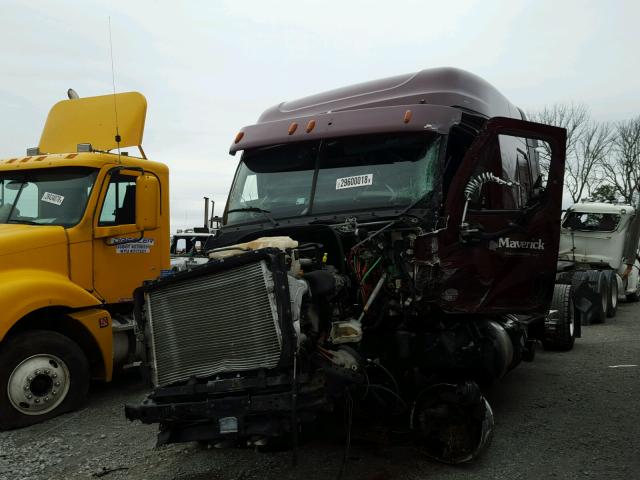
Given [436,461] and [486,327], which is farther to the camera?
[486,327]

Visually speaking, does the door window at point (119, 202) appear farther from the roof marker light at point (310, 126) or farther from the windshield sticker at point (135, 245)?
the roof marker light at point (310, 126)

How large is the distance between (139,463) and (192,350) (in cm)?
134

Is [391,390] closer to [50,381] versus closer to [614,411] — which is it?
[614,411]

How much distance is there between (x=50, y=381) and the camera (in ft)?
18.6

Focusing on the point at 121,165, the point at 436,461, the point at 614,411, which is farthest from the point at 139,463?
the point at 614,411

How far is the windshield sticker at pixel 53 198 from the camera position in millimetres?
6359

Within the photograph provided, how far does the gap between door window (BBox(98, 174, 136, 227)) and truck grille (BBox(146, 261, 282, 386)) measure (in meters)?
2.77

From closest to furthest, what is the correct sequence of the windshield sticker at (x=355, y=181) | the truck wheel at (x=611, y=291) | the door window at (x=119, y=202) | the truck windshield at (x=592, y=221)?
the windshield sticker at (x=355, y=181), the door window at (x=119, y=202), the truck wheel at (x=611, y=291), the truck windshield at (x=592, y=221)

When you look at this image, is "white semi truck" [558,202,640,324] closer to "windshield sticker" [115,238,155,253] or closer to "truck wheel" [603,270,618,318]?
"truck wheel" [603,270,618,318]

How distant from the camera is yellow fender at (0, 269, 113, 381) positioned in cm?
530

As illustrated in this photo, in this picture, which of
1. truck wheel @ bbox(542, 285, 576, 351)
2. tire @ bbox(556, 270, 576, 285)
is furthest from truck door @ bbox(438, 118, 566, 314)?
tire @ bbox(556, 270, 576, 285)

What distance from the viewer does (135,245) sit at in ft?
22.3

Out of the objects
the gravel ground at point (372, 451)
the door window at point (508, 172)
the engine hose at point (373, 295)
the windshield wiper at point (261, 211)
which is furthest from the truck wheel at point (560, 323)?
the windshield wiper at point (261, 211)

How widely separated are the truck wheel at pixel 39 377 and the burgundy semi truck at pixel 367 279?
2.11 meters
